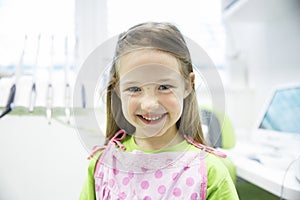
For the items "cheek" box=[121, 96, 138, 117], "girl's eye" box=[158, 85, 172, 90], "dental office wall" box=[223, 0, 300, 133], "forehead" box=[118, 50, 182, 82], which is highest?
"dental office wall" box=[223, 0, 300, 133]

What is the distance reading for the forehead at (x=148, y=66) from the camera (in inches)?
19.4

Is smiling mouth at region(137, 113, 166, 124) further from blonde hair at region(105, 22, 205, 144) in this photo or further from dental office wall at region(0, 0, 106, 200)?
dental office wall at region(0, 0, 106, 200)

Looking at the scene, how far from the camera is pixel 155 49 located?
497 mm

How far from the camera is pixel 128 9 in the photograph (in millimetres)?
829

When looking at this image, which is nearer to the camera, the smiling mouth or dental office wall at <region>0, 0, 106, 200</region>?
the smiling mouth

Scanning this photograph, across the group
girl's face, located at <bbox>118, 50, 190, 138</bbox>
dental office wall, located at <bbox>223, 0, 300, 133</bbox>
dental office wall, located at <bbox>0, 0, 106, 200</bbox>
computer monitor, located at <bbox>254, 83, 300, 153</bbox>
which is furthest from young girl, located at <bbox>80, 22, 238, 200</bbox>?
dental office wall, located at <bbox>223, 0, 300, 133</bbox>

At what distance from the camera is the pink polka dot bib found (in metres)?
0.53

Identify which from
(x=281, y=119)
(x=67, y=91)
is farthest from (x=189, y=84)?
(x=281, y=119)

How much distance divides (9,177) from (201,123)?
0.44 meters

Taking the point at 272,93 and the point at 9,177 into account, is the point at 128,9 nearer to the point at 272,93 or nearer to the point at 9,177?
the point at 9,177

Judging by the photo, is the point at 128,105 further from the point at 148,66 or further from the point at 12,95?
the point at 12,95

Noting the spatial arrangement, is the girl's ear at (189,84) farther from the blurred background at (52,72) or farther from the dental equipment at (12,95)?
the dental equipment at (12,95)

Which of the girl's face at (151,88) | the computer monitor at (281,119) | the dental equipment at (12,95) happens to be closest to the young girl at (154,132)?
the girl's face at (151,88)

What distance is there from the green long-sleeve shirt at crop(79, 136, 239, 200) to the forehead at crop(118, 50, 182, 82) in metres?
0.13
